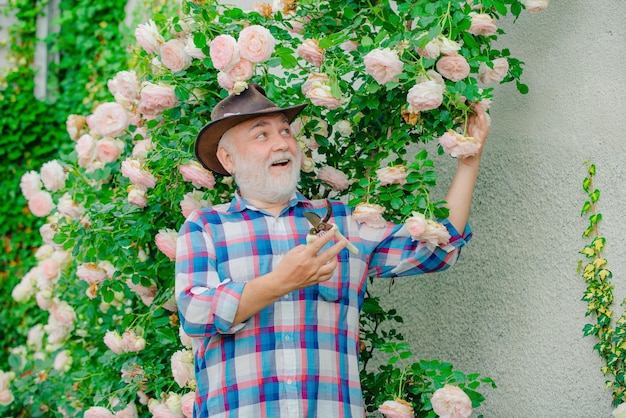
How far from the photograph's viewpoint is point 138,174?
3.11 meters

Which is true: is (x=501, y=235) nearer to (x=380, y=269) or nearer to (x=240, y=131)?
(x=380, y=269)

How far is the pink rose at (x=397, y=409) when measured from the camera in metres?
2.65

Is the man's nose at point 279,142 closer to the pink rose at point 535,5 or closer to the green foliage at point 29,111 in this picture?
the pink rose at point 535,5

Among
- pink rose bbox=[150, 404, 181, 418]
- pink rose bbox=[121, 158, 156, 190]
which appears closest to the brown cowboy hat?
pink rose bbox=[121, 158, 156, 190]

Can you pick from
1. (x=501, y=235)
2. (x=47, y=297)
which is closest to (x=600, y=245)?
(x=501, y=235)

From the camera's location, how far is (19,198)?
20.1 ft

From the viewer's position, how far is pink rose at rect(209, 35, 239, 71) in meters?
2.74

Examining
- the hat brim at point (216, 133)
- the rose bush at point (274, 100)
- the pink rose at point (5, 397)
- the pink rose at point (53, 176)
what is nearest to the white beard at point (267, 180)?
the hat brim at point (216, 133)

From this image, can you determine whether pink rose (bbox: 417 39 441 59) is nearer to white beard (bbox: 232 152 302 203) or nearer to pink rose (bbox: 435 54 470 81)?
pink rose (bbox: 435 54 470 81)

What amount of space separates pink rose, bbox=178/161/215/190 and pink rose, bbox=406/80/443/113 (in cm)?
79

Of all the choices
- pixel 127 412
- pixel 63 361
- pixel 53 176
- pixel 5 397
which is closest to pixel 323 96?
pixel 127 412

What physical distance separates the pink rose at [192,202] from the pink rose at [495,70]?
3.47ft

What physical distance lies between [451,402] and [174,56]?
57.8 inches

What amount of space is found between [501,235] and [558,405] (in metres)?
0.61
